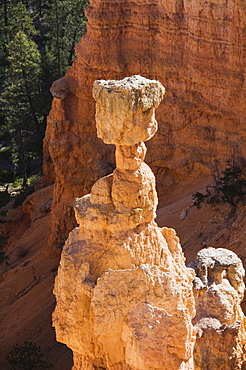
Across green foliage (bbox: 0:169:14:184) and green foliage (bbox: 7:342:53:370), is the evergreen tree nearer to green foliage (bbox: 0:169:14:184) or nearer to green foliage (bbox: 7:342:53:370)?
green foliage (bbox: 0:169:14:184)

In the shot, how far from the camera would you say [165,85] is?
24.4 m

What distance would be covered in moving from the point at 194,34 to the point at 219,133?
3159 mm

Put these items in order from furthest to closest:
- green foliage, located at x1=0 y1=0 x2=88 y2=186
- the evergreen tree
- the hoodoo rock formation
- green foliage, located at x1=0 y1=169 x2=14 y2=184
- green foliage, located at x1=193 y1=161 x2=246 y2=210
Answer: green foliage, located at x1=0 y1=169 x2=14 y2=184, green foliage, located at x1=0 y1=0 x2=88 y2=186, the evergreen tree, green foliage, located at x1=193 y1=161 x2=246 y2=210, the hoodoo rock formation

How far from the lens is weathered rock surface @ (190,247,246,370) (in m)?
11.5

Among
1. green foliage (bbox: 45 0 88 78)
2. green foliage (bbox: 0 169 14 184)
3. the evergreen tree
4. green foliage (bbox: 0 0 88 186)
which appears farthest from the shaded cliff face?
green foliage (bbox: 45 0 88 78)

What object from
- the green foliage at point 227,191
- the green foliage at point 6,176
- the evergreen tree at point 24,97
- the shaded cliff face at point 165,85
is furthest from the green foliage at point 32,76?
the green foliage at point 227,191

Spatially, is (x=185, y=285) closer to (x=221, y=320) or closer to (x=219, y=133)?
(x=221, y=320)

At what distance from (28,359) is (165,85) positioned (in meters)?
10.4

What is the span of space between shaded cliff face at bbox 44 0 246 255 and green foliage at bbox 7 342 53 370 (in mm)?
7393

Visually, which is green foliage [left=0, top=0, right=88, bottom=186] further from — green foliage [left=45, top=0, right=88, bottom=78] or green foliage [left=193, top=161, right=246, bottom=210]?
green foliage [left=193, top=161, right=246, bottom=210]

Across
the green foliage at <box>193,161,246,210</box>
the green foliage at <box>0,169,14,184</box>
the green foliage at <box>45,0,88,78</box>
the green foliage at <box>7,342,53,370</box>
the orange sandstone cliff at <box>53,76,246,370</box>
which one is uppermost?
the orange sandstone cliff at <box>53,76,246,370</box>

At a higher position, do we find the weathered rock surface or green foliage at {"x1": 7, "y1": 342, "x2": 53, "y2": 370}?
the weathered rock surface

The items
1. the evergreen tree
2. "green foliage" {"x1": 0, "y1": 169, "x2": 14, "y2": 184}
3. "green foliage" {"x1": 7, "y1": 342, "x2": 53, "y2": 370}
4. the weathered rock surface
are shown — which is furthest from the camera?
"green foliage" {"x1": 0, "y1": 169, "x2": 14, "y2": 184}

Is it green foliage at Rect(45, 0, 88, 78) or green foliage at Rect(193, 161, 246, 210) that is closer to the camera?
green foliage at Rect(193, 161, 246, 210)
